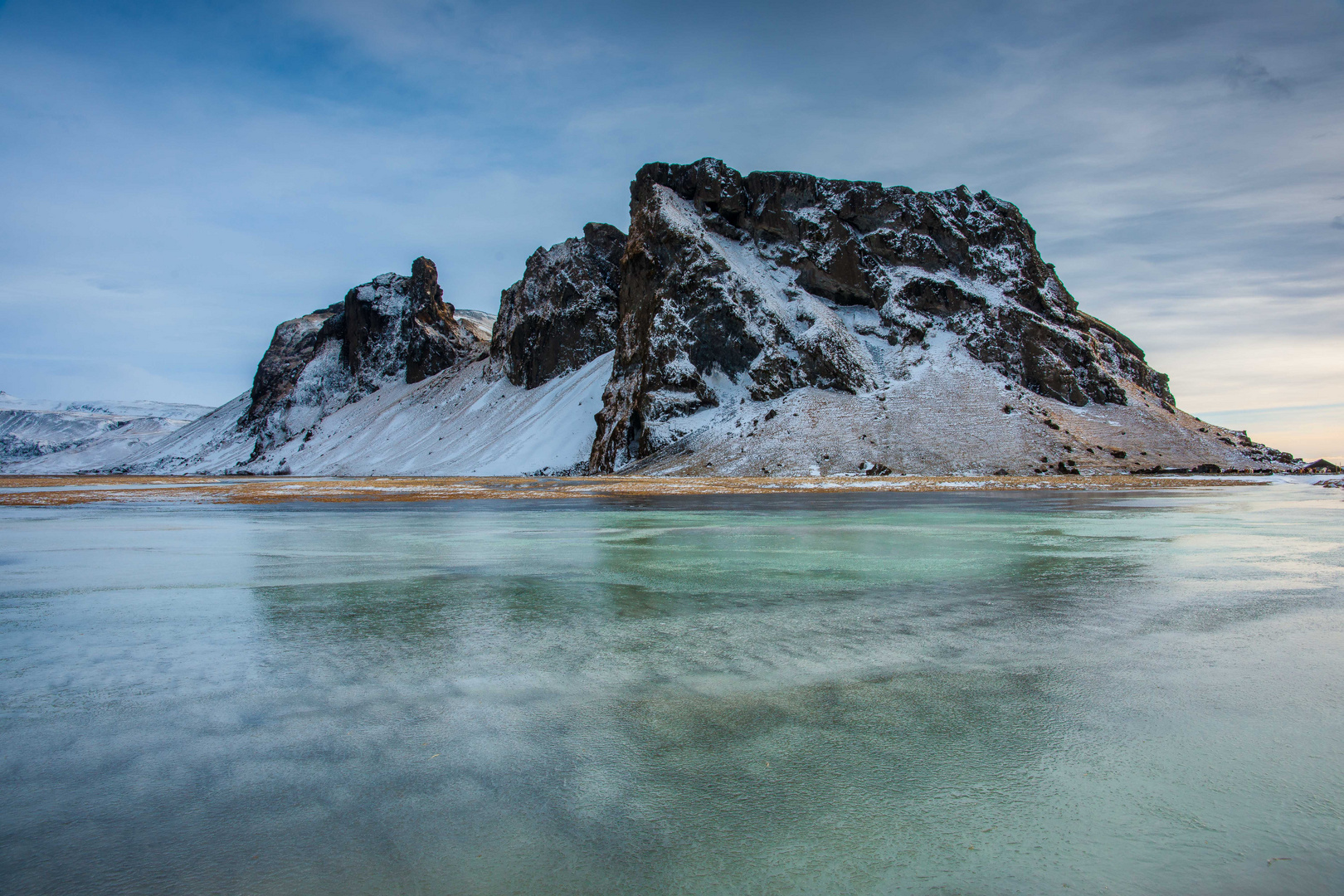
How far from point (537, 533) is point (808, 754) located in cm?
1717

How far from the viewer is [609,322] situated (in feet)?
371

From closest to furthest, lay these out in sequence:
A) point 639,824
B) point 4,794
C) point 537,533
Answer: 1. point 639,824
2. point 4,794
3. point 537,533

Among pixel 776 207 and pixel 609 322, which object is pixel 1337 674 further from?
pixel 609 322

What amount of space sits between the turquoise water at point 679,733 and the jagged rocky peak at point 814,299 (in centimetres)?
6658

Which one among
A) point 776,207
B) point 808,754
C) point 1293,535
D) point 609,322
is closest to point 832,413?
point 776,207

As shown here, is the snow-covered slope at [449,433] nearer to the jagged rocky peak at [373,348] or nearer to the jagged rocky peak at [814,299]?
the jagged rocky peak at [373,348]

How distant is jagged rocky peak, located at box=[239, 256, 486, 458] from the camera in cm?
14525

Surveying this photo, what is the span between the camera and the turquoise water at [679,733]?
398 cm

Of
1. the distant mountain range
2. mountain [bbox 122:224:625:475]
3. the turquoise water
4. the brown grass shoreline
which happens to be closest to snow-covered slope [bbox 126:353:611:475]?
mountain [bbox 122:224:625:475]

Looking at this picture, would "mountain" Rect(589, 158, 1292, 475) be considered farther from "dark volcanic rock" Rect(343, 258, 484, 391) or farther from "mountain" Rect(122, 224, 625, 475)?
"dark volcanic rock" Rect(343, 258, 484, 391)

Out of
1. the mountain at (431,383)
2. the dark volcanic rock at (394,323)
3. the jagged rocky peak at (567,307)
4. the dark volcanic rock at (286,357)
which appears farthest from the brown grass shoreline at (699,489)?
the dark volcanic rock at (286,357)

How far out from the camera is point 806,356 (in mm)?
81812

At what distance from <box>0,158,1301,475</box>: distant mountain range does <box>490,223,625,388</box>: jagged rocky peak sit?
0.28 metres

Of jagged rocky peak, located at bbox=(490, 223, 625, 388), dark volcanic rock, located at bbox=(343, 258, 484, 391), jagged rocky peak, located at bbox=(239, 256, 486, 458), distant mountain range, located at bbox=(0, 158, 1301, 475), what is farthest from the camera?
dark volcanic rock, located at bbox=(343, 258, 484, 391)
